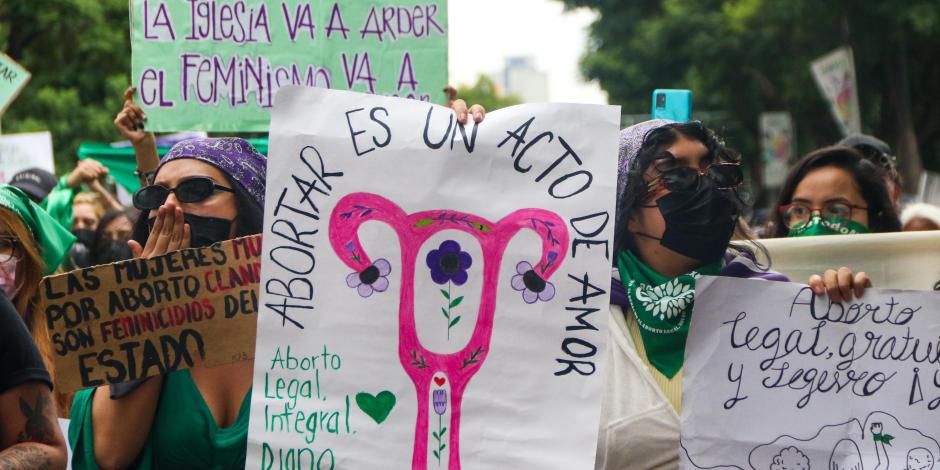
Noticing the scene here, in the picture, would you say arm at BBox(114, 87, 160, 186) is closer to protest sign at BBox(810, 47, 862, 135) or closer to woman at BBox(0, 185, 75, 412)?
woman at BBox(0, 185, 75, 412)

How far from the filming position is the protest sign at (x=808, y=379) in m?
2.85

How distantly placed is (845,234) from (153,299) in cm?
235

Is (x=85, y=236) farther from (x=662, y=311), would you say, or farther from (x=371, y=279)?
(x=662, y=311)

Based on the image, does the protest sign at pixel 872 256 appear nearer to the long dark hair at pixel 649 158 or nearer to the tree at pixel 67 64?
the long dark hair at pixel 649 158

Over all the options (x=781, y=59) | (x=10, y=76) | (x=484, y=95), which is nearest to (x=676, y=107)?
(x=10, y=76)

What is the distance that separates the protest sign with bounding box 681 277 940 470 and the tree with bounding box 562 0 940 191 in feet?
53.9

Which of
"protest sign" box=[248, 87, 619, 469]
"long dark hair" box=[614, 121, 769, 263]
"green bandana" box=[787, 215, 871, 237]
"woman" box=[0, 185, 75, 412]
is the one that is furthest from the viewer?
"green bandana" box=[787, 215, 871, 237]

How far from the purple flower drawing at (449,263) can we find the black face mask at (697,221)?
55 cm

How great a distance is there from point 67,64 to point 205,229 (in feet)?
61.6

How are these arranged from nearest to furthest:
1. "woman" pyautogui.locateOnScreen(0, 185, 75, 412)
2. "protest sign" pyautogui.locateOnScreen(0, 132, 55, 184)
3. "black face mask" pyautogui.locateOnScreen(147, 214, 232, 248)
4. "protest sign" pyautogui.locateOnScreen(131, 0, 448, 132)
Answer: "black face mask" pyautogui.locateOnScreen(147, 214, 232, 248) < "woman" pyautogui.locateOnScreen(0, 185, 75, 412) < "protest sign" pyautogui.locateOnScreen(131, 0, 448, 132) < "protest sign" pyautogui.locateOnScreen(0, 132, 55, 184)

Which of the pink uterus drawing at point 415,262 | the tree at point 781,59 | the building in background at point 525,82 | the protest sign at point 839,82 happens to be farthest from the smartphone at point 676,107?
the building in background at point 525,82

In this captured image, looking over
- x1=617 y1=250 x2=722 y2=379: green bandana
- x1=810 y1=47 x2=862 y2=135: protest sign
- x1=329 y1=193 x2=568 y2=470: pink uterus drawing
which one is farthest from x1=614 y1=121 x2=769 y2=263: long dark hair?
x1=810 y1=47 x2=862 y2=135: protest sign

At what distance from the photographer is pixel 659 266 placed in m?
3.06

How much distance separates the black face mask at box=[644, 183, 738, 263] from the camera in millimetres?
3023
